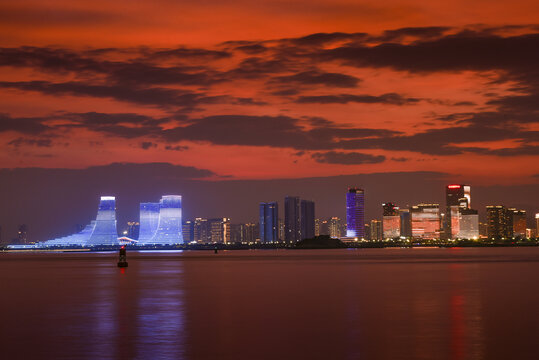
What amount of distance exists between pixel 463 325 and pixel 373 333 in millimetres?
4789

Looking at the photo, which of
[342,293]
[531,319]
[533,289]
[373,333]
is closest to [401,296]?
[342,293]

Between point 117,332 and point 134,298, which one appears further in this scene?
point 134,298

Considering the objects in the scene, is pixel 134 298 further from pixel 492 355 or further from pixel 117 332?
pixel 492 355

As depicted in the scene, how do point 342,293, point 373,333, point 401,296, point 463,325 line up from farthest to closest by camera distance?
point 342,293
point 401,296
point 463,325
point 373,333

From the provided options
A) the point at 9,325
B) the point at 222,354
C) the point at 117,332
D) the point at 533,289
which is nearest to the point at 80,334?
the point at 117,332

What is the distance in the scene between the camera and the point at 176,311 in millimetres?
39375

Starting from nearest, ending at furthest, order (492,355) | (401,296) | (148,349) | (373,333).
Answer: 1. (492,355)
2. (148,349)
3. (373,333)
4. (401,296)

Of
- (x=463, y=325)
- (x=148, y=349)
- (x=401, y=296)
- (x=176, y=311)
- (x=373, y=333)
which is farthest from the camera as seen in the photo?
(x=401, y=296)

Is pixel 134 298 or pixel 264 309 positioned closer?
pixel 264 309

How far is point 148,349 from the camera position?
25.8m

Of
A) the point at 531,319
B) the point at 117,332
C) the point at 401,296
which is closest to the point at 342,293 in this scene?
the point at 401,296

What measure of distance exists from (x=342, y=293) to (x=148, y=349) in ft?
87.8

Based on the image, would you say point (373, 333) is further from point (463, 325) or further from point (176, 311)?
point (176, 311)

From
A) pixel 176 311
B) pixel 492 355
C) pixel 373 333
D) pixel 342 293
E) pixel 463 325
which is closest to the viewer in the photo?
pixel 492 355
